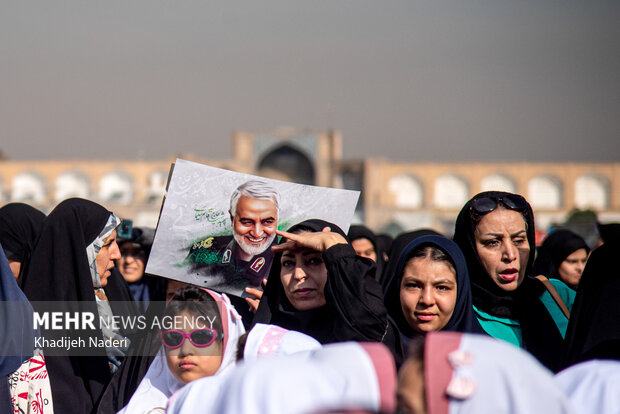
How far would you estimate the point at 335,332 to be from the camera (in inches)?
84.9

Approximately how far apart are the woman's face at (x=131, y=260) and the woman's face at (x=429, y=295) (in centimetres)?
240

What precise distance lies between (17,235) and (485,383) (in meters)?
2.34

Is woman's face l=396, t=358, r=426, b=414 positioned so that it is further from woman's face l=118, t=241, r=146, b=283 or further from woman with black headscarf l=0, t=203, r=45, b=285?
woman's face l=118, t=241, r=146, b=283

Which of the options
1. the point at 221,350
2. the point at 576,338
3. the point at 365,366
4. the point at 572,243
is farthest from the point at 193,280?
the point at 572,243

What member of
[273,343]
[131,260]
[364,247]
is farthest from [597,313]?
[131,260]

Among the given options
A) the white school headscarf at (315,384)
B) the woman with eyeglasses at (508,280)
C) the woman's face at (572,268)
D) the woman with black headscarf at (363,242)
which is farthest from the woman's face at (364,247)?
the white school headscarf at (315,384)

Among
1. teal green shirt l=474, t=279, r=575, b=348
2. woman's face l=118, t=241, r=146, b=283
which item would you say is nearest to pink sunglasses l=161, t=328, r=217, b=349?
teal green shirt l=474, t=279, r=575, b=348

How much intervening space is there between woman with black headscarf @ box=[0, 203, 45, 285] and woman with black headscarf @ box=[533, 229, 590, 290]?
2.68 metres

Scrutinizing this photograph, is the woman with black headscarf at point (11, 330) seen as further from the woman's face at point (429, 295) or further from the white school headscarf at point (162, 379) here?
the woman's face at point (429, 295)

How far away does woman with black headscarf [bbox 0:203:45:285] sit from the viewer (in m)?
3.07

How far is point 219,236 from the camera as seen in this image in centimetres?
287

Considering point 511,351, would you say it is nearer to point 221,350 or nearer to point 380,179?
point 221,350

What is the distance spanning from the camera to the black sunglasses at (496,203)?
2576mm

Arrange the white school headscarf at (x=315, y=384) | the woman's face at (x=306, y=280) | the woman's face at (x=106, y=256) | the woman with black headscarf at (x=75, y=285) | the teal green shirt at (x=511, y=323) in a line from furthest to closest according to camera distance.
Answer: the woman's face at (x=106, y=256)
the woman with black headscarf at (x=75, y=285)
the teal green shirt at (x=511, y=323)
the woman's face at (x=306, y=280)
the white school headscarf at (x=315, y=384)
